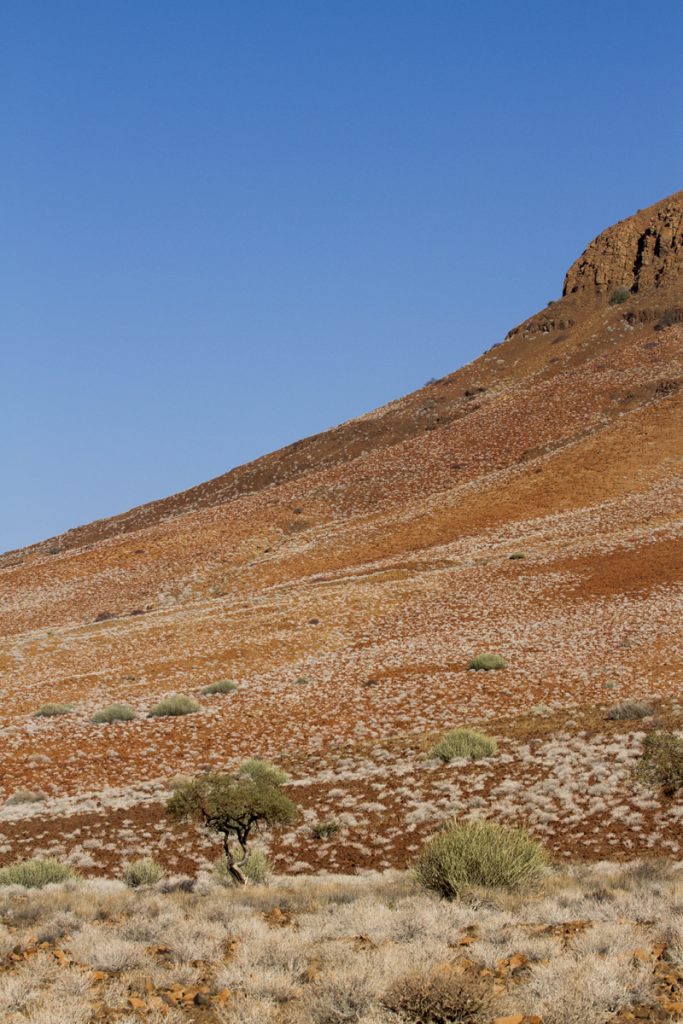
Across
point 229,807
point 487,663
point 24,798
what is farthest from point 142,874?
point 487,663

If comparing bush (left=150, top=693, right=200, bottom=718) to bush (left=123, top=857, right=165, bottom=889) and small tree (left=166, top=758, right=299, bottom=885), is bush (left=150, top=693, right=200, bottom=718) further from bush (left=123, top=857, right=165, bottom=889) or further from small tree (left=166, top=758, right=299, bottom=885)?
bush (left=123, top=857, right=165, bottom=889)

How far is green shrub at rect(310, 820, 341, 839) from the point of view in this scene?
594 inches

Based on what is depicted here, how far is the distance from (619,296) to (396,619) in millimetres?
65848

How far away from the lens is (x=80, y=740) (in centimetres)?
2302

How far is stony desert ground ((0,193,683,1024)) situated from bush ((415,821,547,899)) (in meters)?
0.45

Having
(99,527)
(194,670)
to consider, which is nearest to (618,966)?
(194,670)

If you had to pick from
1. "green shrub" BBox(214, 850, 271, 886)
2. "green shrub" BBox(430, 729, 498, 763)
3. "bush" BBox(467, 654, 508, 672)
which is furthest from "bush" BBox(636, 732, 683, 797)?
"bush" BBox(467, 654, 508, 672)

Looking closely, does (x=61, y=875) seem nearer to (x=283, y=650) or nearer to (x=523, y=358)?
(x=283, y=650)

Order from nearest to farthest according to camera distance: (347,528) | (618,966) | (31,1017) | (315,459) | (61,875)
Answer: (31,1017), (618,966), (61,875), (347,528), (315,459)

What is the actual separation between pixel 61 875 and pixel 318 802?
5376 mm

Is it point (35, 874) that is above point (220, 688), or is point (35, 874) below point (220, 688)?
above

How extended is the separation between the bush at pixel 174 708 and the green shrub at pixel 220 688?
2.01 meters

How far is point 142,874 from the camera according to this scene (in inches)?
514

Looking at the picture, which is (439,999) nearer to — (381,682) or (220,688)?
(381,682)
